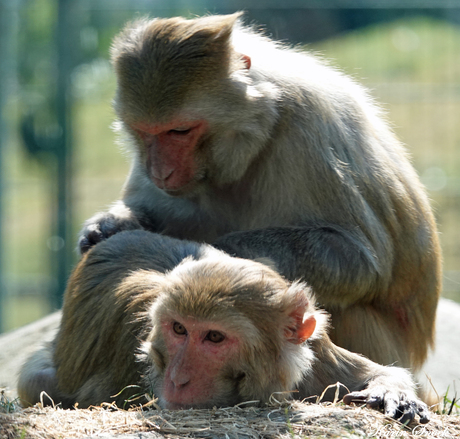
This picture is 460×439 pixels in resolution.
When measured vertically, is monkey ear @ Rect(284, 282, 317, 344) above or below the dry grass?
above

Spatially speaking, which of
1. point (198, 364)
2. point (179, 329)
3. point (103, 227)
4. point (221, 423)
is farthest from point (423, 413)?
point (103, 227)

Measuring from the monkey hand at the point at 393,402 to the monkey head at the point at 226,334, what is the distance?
1.20 feet

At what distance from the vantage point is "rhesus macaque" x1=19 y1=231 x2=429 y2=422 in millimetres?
4102

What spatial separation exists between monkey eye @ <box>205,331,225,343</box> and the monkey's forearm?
49.0 inches

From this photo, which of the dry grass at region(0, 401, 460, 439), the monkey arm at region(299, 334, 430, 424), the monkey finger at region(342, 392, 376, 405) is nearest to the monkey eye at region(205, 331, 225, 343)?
the dry grass at region(0, 401, 460, 439)

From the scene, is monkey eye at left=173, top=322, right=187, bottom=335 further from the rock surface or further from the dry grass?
the rock surface

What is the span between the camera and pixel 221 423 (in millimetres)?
3955

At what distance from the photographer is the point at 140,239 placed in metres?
5.36

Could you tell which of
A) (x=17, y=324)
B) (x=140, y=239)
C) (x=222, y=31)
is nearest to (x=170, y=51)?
(x=222, y=31)

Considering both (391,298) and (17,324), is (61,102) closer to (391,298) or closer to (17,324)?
(17,324)

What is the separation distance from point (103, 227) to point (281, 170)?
145 cm

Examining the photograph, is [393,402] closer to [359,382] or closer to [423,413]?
[423,413]

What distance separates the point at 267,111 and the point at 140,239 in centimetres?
123

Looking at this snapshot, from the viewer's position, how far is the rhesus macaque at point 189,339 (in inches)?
161
